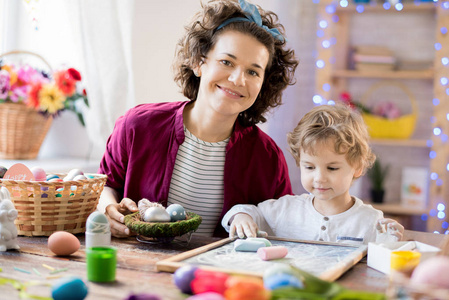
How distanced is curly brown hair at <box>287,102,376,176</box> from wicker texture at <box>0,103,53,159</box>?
1.63m

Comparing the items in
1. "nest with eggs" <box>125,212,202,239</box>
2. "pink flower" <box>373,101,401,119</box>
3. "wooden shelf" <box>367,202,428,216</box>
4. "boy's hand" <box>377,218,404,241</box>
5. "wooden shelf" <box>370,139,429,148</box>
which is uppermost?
"pink flower" <box>373,101,401,119</box>

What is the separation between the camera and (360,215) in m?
1.80

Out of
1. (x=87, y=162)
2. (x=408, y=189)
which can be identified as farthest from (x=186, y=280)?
(x=408, y=189)

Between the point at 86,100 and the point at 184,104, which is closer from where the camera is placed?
the point at 184,104

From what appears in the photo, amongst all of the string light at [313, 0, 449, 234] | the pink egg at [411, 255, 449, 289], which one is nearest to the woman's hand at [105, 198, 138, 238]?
the pink egg at [411, 255, 449, 289]

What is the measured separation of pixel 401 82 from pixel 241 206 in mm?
2771

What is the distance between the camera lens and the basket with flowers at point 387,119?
397 centimetres

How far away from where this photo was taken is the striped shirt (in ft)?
6.55

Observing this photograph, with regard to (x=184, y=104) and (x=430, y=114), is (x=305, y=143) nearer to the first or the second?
(x=184, y=104)

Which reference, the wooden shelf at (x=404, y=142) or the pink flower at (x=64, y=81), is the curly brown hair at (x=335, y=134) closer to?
the pink flower at (x=64, y=81)

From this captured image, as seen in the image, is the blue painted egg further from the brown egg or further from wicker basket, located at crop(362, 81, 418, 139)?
wicker basket, located at crop(362, 81, 418, 139)

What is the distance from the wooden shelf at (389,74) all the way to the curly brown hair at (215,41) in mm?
1859

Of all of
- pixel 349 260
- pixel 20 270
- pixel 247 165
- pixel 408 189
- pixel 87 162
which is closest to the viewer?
pixel 20 270

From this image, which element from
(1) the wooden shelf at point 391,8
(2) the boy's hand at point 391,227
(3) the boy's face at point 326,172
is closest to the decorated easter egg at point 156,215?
(3) the boy's face at point 326,172
